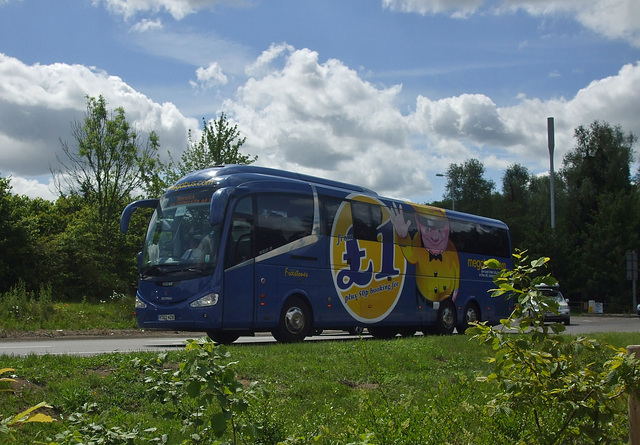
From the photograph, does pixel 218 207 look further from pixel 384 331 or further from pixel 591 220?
pixel 591 220

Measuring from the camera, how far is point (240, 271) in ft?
45.8

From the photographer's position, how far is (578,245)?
2234 inches

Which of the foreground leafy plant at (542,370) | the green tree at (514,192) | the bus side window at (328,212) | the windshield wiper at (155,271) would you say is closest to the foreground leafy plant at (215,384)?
the foreground leafy plant at (542,370)

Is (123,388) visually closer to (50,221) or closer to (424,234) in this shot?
(424,234)

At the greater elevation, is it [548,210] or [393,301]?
[548,210]

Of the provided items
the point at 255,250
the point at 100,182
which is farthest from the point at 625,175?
the point at 255,250

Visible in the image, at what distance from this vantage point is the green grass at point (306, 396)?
5.27 metres

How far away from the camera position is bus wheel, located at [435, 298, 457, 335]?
1995 cm

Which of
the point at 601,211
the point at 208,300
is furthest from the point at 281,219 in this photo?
the point at 601,211

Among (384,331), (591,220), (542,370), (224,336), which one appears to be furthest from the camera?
(591,220)

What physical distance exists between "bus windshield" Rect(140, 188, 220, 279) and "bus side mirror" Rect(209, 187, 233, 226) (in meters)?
0.61

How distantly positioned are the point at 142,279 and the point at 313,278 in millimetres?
Result: 3662

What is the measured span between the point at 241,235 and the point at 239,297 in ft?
4.04

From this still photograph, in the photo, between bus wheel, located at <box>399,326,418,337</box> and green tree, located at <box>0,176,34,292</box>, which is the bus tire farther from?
green tree, located at <box>0,176,34,292</box>
